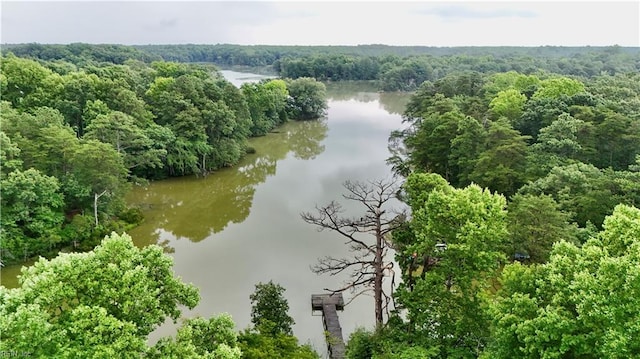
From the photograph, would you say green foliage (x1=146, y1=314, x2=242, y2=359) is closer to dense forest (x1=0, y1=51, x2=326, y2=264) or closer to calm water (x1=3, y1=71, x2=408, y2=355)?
calm water (x1=3, y1=71, x2=408, y2=355)

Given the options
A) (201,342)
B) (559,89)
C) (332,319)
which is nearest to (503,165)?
(332,319)

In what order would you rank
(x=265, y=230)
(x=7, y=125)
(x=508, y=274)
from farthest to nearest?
(x=265, y=230) < (x=7, y=125) < (x=508, y=274)

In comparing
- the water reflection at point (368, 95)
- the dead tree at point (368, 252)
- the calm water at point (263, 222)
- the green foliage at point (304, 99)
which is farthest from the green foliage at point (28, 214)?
the water reflection at point (368, 95)

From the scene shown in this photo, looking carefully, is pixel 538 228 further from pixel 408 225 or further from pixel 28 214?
pixel 28 214

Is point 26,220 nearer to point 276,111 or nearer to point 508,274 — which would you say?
point 508,274

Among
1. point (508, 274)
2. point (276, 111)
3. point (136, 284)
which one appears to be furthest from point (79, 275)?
point (276, 111)

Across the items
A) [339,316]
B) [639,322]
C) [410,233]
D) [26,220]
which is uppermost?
[639,322]
